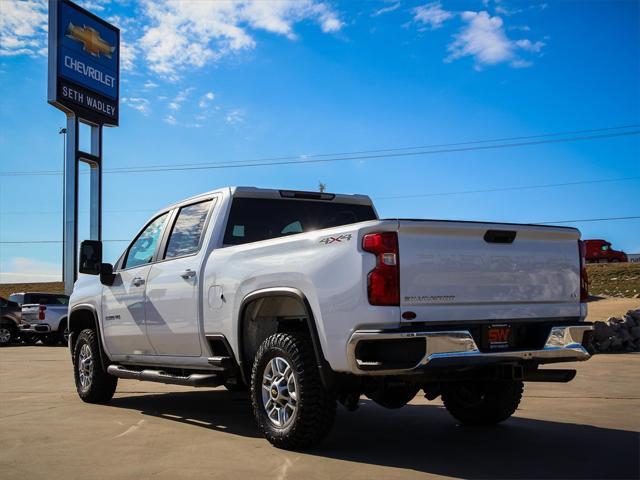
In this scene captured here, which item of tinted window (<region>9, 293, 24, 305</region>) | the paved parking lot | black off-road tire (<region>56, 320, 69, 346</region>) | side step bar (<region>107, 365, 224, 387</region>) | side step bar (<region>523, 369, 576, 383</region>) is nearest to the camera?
the paved parking lot

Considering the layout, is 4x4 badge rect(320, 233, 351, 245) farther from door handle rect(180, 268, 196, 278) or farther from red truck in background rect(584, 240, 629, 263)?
red truck in background rect(584, 240, 629, 263)

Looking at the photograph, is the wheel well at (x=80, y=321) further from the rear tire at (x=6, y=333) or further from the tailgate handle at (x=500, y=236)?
the rear tire at (x=6, y=333)

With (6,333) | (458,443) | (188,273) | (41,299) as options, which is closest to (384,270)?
(458,443)

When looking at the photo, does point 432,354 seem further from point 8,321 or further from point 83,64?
point 83,64

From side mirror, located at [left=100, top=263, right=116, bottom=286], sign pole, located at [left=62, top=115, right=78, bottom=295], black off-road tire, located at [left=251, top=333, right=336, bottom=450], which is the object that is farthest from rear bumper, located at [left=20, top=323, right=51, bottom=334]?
black off-road tire, located at [left=251, top=333, right=336, bottom=450]

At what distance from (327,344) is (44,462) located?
7.37 ft

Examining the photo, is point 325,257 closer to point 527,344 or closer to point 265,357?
point 265,357

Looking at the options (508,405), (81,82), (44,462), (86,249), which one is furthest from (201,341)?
(81,82)

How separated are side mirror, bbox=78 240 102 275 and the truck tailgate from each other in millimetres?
4408

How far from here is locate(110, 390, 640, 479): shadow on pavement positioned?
4.87 meters

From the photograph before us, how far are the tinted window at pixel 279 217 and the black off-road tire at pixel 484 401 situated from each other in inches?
78.5

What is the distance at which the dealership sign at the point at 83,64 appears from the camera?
29.8m

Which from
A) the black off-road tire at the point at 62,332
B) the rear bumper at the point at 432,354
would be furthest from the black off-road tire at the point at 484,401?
the black off-road tire at the point at 62,332

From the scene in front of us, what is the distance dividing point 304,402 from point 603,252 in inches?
2436
